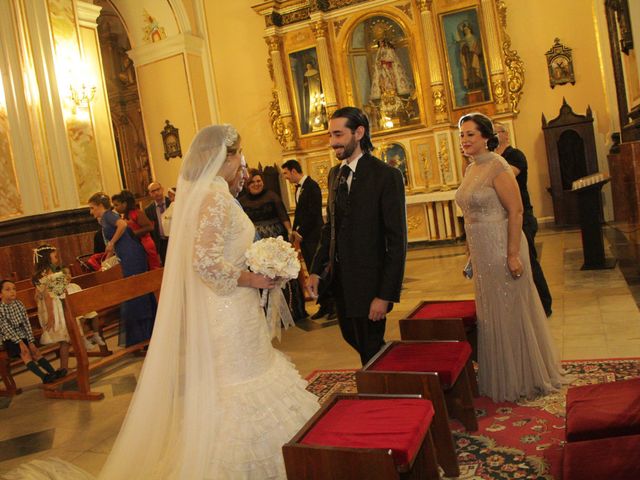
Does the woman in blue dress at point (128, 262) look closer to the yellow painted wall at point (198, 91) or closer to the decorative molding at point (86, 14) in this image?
the decorative molding at point (86, 14)

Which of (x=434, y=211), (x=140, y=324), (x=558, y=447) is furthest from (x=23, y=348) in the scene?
(x=434, y=211)

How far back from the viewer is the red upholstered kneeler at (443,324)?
3.38 meters

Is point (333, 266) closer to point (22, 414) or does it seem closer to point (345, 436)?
point (345, 436)

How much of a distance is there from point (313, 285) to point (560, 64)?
30.2ft

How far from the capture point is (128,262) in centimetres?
617

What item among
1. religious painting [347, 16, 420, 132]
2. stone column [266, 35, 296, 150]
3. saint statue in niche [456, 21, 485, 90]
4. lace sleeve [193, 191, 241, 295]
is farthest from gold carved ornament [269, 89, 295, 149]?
lace sleeve [193, 191, 241, 295]

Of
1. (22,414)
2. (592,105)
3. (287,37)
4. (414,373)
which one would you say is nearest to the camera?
(414,373)

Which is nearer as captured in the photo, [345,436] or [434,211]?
[345,436]

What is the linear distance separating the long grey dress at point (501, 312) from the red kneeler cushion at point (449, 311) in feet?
0.27

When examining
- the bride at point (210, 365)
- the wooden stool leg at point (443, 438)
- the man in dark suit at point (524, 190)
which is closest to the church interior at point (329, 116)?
the man in dark suit at point (524, 190)

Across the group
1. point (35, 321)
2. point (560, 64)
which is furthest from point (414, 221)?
point (35, 321)

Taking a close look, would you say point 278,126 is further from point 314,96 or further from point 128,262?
point 128,262

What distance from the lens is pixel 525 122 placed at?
35.8 ft

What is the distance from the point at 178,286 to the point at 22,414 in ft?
9.17
